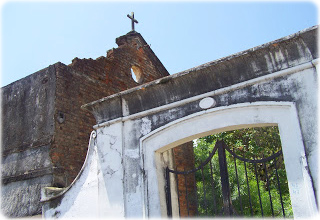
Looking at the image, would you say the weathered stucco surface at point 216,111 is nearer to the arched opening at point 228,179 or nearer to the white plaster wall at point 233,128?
the white plaster wall at point 233,128

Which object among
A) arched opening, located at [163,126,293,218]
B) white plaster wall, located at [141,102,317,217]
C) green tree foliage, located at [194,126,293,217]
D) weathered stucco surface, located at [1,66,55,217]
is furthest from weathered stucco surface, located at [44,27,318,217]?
green tree foliage, located at [194,126,293,217]

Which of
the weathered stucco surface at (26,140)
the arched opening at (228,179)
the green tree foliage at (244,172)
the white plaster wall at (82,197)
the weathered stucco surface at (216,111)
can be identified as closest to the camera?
the weathered stucco surface at (216,111)

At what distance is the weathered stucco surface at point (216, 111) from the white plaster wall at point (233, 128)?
0.01 metres

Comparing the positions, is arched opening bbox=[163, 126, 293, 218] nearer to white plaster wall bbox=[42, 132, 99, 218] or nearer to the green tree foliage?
the green tree foliage

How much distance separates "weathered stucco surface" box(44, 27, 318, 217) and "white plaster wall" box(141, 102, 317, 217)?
0.01 m

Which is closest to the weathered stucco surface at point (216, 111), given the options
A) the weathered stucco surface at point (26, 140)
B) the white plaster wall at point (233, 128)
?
the white plaster wall at point (233, 128)

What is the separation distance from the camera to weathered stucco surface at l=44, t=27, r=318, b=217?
4.04 metres

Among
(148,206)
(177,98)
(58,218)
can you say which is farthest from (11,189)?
(177,98)

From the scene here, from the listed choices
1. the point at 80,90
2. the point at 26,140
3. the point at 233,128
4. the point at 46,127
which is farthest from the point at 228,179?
the point at 26,140

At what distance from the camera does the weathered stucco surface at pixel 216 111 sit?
4.04m

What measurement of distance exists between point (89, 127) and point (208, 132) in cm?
379

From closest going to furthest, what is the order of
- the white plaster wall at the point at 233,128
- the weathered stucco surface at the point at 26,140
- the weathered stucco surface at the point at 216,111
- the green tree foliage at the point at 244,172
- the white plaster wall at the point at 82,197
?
the white plaster wall at the point at 233,128 < the weathered stucco surface at the point at 216,111 < the white plaster wall at the point at 82,197 < the weathered stucco surface at the point at 26,140 < the green tree foliage at the point at 244,172

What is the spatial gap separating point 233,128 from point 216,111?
30 cm

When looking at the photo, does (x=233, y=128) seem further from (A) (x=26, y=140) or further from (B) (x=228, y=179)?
(A) (x=26, y=140)
